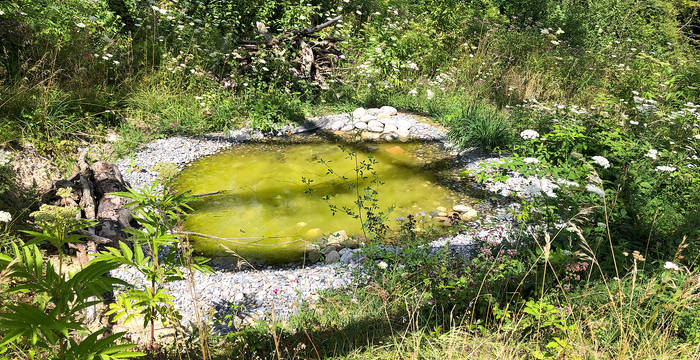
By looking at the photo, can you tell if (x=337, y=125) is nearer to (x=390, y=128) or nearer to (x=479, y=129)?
(x=390, y=128)

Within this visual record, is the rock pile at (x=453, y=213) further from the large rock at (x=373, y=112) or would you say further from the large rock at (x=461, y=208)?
the large rock at (x=373, y=112)

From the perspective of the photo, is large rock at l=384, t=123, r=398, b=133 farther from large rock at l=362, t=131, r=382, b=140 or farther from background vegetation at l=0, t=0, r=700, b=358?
background vegetation at l=0, t=0, r=700, b=358

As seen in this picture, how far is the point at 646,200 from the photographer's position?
130 inches

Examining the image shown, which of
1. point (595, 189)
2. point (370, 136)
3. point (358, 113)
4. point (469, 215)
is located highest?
point (595, 189)

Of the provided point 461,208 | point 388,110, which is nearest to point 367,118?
point 388,110

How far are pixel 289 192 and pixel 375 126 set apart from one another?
85.5 inches

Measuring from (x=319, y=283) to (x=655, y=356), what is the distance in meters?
2.05

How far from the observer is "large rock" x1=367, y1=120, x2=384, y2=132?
21.1 feet

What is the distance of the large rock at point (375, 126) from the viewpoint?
6.45 m

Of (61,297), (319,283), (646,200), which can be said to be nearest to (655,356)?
(646,200)

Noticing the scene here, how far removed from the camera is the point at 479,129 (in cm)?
554

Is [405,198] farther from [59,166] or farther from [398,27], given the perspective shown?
[398,27]

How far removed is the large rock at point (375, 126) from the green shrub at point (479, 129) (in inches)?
41.1

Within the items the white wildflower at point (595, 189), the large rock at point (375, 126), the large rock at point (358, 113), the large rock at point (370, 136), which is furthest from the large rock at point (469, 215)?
the large rock at point (358, 113)
